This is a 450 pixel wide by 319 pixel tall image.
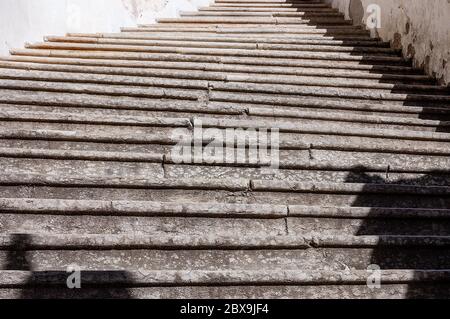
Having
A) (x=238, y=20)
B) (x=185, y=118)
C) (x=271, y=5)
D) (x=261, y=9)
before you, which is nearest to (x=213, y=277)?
(x=185, y=118)

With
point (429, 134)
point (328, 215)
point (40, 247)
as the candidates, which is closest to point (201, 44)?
point (429, 134)

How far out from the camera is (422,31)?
15.6 feet

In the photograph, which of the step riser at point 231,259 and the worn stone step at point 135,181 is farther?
the worn stone step at point 135,181

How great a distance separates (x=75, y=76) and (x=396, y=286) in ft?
8.36

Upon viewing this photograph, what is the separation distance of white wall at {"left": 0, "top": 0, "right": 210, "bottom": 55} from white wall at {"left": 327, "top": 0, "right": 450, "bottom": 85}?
2.41 m

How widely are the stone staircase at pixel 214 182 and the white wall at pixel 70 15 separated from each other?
0.59 ft

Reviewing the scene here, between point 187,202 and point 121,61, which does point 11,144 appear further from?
point 121,61

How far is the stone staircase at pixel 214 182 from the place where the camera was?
92.7 inches

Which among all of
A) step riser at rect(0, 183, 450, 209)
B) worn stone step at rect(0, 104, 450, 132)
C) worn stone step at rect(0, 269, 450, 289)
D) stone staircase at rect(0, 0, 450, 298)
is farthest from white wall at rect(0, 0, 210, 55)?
worn stone step at rect(0, 269, 450, 289)

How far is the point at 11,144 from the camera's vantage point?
2969 millimetres

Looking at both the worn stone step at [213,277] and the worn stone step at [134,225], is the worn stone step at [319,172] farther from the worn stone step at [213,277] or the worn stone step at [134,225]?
the worn stone step at [213,277]

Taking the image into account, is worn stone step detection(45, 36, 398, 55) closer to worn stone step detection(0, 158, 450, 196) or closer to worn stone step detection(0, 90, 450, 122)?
worn stone step detection(0, 90, 450, 122)

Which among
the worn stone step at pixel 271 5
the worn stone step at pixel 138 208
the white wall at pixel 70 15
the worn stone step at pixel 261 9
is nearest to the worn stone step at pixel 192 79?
the white wall at pixel 70 15

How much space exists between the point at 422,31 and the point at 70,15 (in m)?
3.14
